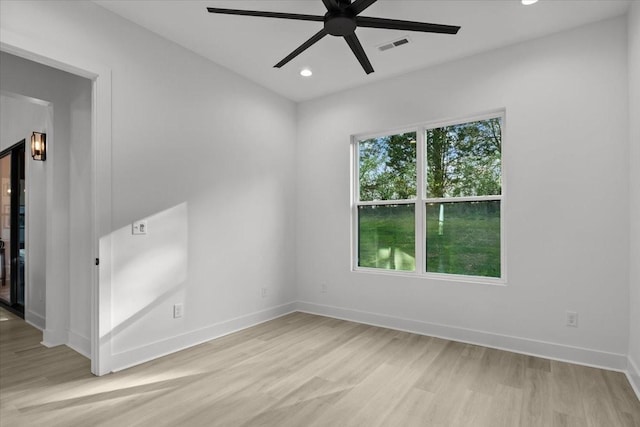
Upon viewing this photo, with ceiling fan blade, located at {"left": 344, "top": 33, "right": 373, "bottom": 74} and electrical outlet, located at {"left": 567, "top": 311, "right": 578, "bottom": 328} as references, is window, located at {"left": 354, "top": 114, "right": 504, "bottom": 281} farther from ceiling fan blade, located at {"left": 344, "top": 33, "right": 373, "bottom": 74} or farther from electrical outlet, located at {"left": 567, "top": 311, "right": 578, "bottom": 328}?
ceiling fan blade, located at {"left": 344, "top": 33, "right": 373, "bottom": 74}

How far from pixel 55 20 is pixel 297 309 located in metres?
3.83

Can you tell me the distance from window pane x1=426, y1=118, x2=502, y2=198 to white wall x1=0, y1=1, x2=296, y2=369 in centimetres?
191

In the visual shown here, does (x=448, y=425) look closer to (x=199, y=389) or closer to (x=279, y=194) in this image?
(x=199, y=389)

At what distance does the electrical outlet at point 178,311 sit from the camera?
3.27 meters

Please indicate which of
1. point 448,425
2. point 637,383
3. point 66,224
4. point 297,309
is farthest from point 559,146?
point 66,224

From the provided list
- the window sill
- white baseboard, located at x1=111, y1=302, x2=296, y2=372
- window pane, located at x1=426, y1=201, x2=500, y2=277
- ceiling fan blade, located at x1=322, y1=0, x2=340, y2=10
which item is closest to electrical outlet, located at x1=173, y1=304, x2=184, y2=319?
white baseboard, located at x1=111, y1=302, x2=296, y2=372

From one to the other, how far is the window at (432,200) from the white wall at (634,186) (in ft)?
3.19

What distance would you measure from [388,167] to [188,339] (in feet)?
9.37

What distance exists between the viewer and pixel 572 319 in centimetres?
299

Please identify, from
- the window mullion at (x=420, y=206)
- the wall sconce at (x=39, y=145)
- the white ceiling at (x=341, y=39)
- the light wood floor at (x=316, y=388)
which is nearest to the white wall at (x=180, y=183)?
the white ceiling at (x=341, y=39)

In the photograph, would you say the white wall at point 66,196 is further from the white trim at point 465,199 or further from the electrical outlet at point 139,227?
the white trim at point 465,199

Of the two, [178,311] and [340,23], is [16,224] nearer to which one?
[178,311]

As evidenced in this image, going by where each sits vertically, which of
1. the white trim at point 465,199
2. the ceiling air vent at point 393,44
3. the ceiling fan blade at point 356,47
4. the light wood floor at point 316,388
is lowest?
the light wood floor at point 316,388

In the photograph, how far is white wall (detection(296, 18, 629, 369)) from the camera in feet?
9.38
